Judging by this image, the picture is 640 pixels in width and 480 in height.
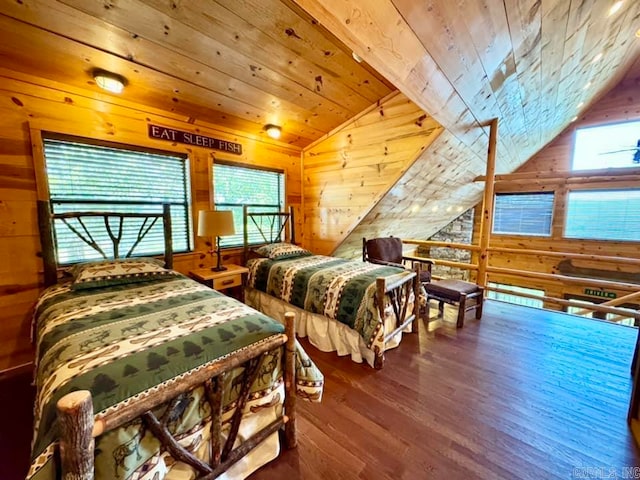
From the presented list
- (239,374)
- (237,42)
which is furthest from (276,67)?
(239,374)

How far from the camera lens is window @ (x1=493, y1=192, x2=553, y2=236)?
5.50 metres

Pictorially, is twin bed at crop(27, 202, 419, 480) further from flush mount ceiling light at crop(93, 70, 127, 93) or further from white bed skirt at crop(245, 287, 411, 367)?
flush mount ceiling light at crop(93, 70, 127, 93)

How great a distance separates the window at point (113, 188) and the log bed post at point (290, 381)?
205 cm

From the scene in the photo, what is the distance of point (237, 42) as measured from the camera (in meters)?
1.93

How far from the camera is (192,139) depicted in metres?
2.83

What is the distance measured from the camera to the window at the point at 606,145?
466cm

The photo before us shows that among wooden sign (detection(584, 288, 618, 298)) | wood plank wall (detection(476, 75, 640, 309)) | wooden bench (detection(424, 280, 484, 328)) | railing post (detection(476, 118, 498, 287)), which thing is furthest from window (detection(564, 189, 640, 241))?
wooden bench (detection(424, 280, 484, 328))

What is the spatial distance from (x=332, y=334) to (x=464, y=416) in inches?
44.4

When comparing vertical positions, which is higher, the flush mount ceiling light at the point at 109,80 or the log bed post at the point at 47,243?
the flush mount ceiling light at the point at 109,80

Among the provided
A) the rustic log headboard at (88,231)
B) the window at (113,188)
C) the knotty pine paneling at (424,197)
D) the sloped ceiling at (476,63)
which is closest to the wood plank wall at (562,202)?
the sloped ceiling at (476,63)

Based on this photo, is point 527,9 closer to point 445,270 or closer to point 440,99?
point 440,99

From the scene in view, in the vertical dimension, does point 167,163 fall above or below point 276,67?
below

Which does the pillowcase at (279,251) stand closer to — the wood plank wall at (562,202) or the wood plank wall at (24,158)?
the wood plank wall at (24,158)

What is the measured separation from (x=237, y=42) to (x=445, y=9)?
141 cm
